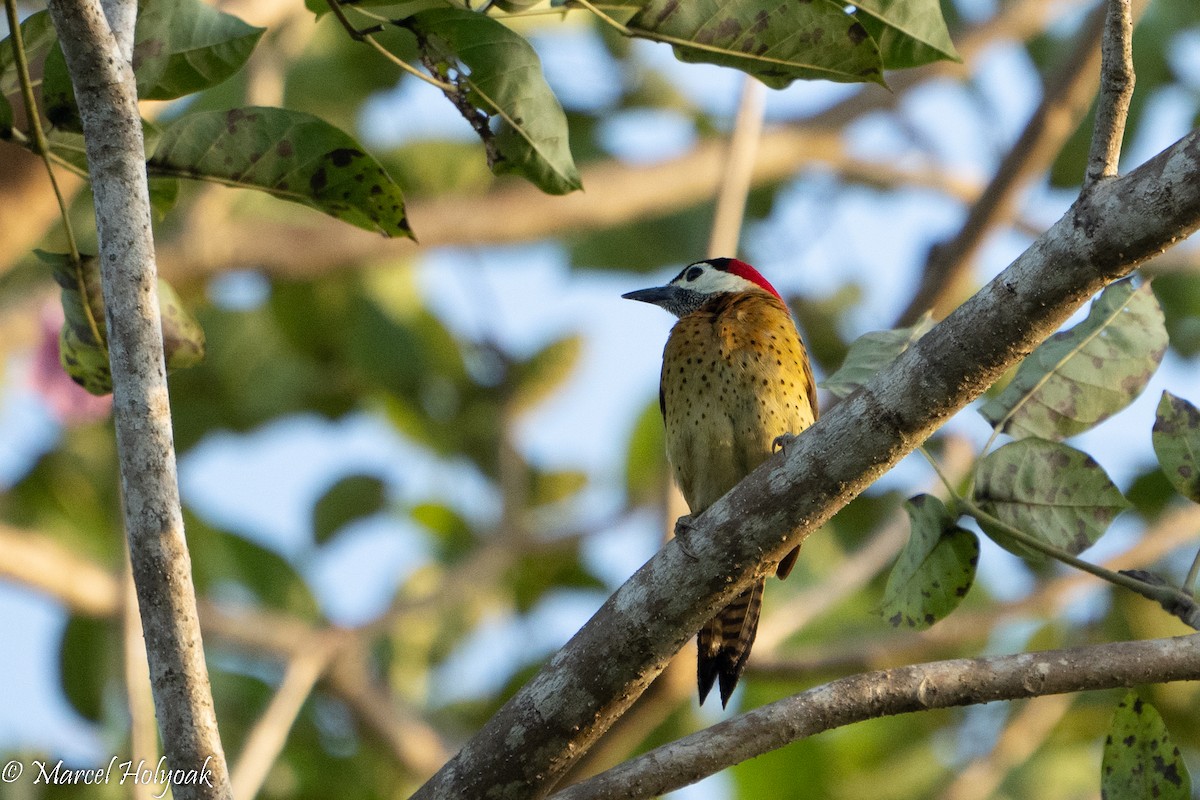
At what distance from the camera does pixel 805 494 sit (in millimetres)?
2107

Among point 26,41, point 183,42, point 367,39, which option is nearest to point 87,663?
point 26,41

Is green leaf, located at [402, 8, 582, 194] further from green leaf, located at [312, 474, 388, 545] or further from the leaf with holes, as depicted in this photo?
green leaf, located at [312, 474, 388, 545]

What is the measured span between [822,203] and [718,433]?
2.73 m

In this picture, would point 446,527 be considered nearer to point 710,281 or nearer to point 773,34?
point 710,281

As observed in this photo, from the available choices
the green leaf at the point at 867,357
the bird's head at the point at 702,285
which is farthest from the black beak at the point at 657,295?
the green leaf at the point at 867,357

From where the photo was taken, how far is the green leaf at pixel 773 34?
2.25m

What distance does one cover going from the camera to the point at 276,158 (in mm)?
2367

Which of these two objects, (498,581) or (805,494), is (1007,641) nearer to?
(498,581)

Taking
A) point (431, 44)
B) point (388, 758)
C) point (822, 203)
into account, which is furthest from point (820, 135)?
point (431, 44)

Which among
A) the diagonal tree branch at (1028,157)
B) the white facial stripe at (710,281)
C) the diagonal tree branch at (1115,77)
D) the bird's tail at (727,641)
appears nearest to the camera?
the diagonal tree branch at (1115,77)

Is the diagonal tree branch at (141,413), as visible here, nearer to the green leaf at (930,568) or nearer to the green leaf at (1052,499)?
the green leaf at (930,568)

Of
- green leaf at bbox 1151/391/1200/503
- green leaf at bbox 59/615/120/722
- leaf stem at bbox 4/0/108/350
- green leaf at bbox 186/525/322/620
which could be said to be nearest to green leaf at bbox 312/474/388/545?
green leaf at bbox 186/525/322/620

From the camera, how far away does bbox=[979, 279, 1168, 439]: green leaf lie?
246cm

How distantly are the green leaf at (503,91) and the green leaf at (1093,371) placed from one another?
0.92 metres
